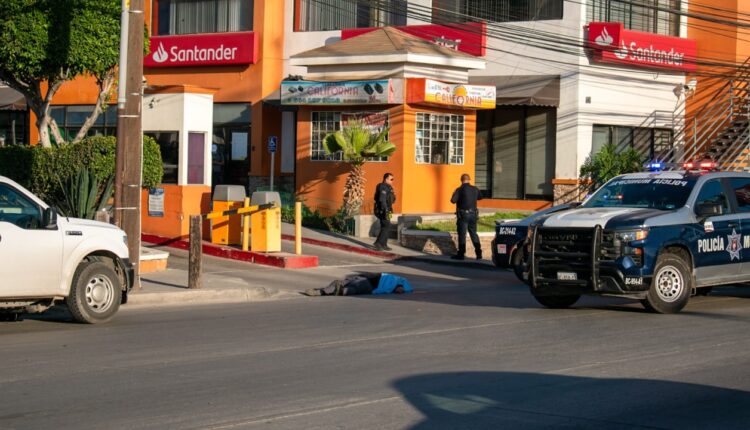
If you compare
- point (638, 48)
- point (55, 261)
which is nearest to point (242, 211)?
point (55, 261)

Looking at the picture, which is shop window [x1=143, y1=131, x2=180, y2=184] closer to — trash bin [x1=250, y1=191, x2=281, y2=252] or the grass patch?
trash bin [x1=250, y1=191, x2=281, y2=252]

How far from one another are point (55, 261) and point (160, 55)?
968 inches

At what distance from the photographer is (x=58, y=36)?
738 inches

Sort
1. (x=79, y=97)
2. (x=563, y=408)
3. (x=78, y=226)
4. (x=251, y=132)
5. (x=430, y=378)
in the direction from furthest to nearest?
(x=79, y=97)
(x=251, y=132)
(x=78, y=226)
(x=430, y=378)
(x=563, y=408)

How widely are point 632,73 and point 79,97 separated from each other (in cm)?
1900

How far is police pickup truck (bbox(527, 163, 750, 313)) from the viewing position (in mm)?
13516

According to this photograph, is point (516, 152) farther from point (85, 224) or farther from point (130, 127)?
point (85, 224)

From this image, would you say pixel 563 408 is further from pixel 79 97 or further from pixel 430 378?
pixel 79 97

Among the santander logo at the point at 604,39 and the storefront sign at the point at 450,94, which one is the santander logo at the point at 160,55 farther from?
the santander logo at the point at 604,39

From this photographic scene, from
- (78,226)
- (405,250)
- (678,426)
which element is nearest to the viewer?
(678,426)

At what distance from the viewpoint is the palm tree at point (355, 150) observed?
26.6 meters

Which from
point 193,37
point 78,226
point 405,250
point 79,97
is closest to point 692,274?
point 78,226

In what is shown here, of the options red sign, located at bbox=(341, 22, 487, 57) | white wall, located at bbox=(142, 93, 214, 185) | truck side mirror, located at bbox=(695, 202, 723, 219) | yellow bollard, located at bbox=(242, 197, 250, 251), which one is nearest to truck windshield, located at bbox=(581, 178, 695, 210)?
truck side mirror, located at bbox=(695, 202, 723, 219)

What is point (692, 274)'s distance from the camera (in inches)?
559
